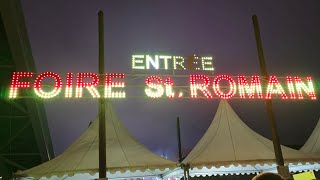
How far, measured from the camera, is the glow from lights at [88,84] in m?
10.2

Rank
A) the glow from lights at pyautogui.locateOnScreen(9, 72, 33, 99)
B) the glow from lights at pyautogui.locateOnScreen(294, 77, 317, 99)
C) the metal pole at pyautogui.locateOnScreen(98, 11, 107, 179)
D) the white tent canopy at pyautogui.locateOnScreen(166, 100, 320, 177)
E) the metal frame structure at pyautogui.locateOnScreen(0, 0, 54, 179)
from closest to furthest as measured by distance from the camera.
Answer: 1. the metal pole at pyautogui.locateOnScreen(98, 11, 107, 179)
2. the metal frame structure at pyautogui.locateOnScreen(0, 0, 54, 179)
3. the glow from lights at pyautogui.locateOnScreen(9, 72, 33, 99)
4. the white tent canopy at pyautogui.locateOnScreen(166, 100, 320, 177)
5. the glow from lights at pyautogui.locateOnScreen(294, 77, 317, 99)

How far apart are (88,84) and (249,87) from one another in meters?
5.29

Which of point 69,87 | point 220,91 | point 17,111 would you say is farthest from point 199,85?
point 17,111

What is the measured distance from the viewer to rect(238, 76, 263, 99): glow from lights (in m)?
11.3

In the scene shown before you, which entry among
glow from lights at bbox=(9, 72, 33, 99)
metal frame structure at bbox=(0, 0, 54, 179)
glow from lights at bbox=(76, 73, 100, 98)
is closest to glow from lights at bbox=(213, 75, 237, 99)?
glow from lights at bbox=(76, 73, 100, 98)

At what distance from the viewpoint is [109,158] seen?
1033cm

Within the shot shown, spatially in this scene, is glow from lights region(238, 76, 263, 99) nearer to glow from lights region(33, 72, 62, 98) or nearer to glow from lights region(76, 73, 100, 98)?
glow from lights region(76, 73, 100, 98)

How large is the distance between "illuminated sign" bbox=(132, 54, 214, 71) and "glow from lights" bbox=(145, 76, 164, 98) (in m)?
0.46

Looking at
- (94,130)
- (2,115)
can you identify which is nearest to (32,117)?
(2,115)

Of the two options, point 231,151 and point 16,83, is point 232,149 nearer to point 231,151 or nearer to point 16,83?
point 231,151

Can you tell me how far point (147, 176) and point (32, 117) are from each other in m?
5.10

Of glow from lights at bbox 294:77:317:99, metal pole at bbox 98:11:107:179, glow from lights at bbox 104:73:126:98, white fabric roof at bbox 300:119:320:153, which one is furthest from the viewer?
white fabric roof at bbox 300:119:320:153

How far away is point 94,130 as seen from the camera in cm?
1147

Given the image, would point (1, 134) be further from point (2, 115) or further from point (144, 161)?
point (144, 161)
